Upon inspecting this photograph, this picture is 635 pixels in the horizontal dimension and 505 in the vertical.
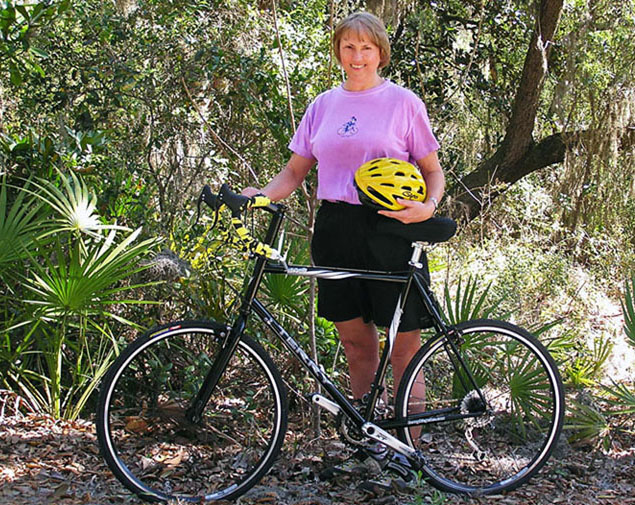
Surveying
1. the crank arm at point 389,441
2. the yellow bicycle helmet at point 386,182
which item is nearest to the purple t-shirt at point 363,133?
the yellow bicycle helmet at point 386,182

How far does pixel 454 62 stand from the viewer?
7.40 meters

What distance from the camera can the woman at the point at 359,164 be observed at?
2.80 m

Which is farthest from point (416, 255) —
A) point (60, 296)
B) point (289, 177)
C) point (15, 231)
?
point (15, 231)

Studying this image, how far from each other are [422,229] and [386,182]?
29cm

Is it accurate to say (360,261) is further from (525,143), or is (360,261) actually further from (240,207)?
(525,143)

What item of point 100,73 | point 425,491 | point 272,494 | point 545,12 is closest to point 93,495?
point 272,494

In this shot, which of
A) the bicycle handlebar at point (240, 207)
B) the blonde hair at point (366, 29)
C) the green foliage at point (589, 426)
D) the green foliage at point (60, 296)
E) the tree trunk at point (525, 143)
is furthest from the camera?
the tree trunk at point (525, 143)

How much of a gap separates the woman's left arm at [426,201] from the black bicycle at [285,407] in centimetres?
5

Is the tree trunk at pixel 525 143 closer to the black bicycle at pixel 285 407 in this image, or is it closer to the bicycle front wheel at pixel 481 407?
the bicycle front wheel at pixel 481 407

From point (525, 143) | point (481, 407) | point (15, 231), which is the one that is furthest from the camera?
point (525, 143)

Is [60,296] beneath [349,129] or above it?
beneath

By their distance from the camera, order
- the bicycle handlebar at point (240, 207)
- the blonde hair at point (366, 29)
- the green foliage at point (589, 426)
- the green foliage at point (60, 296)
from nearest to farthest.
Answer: the bicycle handlebar at point (240, 207), the blonde hair at point (366, 29), the green foliage at point (60, 296), the green foliage at point (589, 426)

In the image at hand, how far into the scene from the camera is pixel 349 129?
111 inches

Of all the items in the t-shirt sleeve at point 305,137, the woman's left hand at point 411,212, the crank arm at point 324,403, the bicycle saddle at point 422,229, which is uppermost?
the t-shirt sleeve at point 305,137
